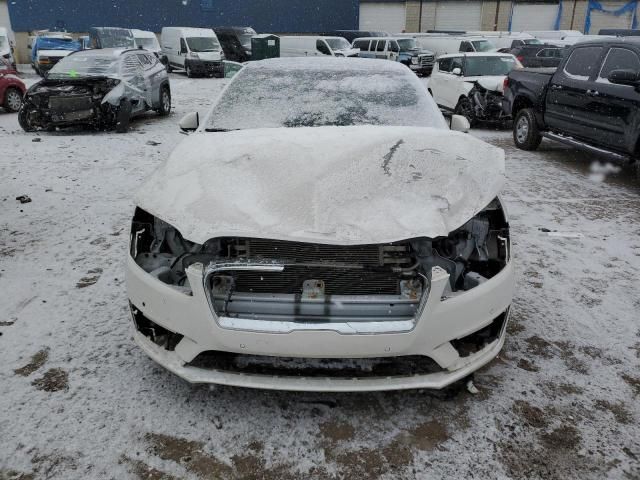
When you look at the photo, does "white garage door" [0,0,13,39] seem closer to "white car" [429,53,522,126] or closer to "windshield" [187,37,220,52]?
"windshield" [187,37,220,52]

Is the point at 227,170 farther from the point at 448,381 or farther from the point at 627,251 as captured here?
the point at 627,251

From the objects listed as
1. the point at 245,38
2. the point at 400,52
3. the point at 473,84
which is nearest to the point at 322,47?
the point at 400,52

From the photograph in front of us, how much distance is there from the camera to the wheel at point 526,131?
343 inches

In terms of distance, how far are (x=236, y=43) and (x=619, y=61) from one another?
22288 millimetres

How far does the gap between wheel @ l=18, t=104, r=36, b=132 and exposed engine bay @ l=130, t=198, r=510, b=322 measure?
873cm

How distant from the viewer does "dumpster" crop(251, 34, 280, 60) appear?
984 inches

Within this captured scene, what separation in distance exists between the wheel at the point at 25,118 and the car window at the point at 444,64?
902cm

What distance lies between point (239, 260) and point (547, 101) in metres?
7.39

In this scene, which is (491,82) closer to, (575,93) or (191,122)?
(575,93)

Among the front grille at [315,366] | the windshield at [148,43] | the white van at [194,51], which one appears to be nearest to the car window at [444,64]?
the front grille at [315,366]

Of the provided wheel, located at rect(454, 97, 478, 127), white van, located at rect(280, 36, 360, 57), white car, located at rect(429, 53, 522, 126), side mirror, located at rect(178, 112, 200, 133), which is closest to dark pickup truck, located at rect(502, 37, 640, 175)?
white car, located at rect(429, 53, 522, 126)

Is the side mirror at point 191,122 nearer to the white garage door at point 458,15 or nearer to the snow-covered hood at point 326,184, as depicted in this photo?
the snow-covered hood at point 326,184

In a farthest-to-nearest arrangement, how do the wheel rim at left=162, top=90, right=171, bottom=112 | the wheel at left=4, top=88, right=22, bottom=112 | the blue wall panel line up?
the blue wall panel
the wheel at left=4, top=88, right=22, bottom=112
the wheel rim at left=162, top=90, right=171, bottom=112

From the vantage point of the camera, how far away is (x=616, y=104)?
6.59 m
